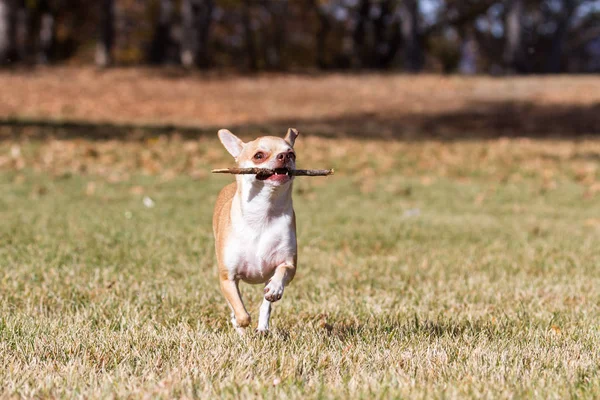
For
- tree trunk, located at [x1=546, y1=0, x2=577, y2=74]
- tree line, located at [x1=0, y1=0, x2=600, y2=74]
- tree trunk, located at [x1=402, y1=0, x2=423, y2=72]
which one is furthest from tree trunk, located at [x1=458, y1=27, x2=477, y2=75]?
tree trunk, located at [x1=402, y1=0, x2=423, y2=72]

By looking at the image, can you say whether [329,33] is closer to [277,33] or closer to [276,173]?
[277,33]

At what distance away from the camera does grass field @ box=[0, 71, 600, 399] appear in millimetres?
3203

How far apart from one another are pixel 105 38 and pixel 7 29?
16.3 feet

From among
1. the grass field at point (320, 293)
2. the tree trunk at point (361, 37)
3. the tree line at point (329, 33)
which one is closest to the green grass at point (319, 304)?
the grass field at point (320, 293)

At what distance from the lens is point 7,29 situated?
89.6 ft

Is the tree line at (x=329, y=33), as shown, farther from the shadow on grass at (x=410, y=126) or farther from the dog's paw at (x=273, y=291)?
the dog's paw at (x=273, y=291)

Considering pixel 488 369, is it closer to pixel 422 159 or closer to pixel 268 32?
pixel 422 159

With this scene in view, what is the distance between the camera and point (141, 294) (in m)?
5.02

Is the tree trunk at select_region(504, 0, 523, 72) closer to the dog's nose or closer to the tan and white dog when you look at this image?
the tan and white dog

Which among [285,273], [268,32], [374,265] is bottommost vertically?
[374,265]

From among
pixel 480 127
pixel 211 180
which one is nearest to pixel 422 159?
pixel 211 180

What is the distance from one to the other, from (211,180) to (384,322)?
7688 millimetres

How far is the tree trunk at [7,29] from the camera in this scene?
27078 mm

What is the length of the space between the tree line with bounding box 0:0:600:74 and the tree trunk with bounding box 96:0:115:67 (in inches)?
2.3
